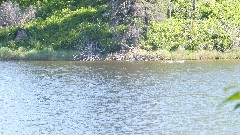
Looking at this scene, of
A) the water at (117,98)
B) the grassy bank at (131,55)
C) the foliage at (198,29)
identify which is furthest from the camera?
the foliage at (198,29)

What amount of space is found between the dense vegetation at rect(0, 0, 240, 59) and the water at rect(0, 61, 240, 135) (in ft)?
17.5

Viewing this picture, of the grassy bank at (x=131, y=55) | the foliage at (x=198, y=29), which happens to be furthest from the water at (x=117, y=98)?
the foliage at (x=198, y=29)

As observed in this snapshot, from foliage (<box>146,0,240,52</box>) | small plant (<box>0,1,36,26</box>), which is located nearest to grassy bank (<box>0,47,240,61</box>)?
foliage (<box>146,0,240,52</box>)

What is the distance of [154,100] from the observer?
29844mm

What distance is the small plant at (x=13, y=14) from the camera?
57750 millimetres

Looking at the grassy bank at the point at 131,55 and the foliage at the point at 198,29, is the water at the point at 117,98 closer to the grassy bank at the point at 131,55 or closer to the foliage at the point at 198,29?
the grassy bank at the point at 131,55

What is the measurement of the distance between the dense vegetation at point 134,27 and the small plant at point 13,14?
24 cm

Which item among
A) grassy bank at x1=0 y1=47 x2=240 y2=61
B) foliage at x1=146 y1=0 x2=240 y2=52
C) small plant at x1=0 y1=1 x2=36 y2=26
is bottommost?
grassy bank at x1=0 y1=47 x2=240 y2=61

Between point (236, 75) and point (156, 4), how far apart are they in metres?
15.1

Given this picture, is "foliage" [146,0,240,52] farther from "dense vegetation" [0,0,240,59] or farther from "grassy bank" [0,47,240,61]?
"grassy bank" [0,47,240,61]

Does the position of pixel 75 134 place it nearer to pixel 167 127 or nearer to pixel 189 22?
pixel 167 127

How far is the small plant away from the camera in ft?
189

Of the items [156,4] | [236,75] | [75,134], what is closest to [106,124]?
[75,134]

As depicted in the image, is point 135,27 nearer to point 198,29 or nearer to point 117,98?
point 198,29
